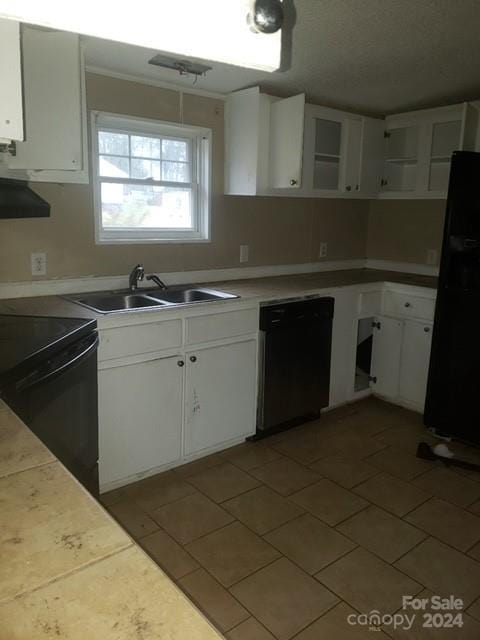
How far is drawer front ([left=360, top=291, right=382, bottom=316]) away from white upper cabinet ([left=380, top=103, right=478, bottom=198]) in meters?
0.84

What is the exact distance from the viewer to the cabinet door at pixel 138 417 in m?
2.43

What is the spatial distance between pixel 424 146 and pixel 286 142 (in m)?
1.18

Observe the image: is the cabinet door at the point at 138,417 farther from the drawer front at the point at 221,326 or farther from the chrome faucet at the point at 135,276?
the chrome faucet at the point at 135,276

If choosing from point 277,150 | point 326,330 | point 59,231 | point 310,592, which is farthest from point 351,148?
point 310,592

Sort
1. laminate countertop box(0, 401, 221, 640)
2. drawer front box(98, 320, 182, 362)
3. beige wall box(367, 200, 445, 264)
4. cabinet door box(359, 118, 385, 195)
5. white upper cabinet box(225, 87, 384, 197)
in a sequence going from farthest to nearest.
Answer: beige wall box(367, 200, 445, 264) → cabinet door box(359, 118, 385, 195) → white upper cabinet box(225, 87, 384, 197) → drawer front box(98, 320, 182, 362) → laminate countertop box(0, 401, 221, 640)

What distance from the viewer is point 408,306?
3.53 metres

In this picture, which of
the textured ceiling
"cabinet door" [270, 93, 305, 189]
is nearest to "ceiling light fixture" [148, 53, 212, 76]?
the textured ceiling

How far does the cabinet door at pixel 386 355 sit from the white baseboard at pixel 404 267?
26.9 inches

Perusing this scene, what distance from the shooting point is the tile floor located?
72.4 inches

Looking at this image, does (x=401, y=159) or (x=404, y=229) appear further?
(x=404, y=229)

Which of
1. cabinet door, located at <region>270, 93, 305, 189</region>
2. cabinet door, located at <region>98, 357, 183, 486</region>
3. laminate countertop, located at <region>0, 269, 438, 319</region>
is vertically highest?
cabinet door, located at <region>270, 93, 305, 189</region>

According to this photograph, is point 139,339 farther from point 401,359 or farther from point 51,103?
point 401,359

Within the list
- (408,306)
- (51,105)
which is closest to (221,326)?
(51,105)

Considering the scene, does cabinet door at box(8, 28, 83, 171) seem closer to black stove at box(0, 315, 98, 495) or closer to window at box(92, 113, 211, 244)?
window at box(92, 113, 211, 244)
